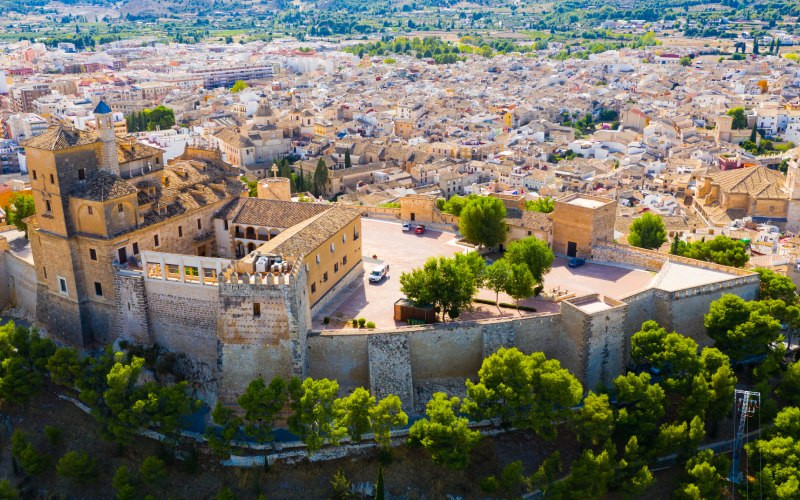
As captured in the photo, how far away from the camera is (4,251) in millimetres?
34781

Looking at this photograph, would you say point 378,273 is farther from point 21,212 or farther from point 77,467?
point 21,212

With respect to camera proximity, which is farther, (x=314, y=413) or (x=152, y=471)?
(x=152, y=471)

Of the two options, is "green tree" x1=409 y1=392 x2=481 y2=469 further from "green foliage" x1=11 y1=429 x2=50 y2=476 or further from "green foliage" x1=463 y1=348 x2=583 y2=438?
"green foliage" x1=11 y1=429 x2=50 y2=476

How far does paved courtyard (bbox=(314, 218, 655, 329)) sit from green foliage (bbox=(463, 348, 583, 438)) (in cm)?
440

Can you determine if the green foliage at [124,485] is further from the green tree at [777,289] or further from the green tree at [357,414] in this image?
the green tree at [777,289]

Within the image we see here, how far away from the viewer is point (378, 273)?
33.3m

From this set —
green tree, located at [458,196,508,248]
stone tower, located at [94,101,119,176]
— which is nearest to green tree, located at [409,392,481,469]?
green tree, located at [458,196,508,248]

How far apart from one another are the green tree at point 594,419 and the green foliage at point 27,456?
18.2 meters

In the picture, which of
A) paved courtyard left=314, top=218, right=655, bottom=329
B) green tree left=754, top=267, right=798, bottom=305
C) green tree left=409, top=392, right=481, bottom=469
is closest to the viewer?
green tree left=409, top=392, right=481, bottom=469

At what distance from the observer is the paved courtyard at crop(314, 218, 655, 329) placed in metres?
30.6

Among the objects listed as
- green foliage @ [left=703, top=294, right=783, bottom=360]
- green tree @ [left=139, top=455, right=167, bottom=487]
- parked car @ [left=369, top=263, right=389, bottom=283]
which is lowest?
green tree @ [left=139, top=455, right=167, bottom=487]

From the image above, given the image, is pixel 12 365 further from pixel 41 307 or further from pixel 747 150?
pixel 747 150

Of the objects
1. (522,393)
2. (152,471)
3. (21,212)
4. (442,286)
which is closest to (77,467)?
(152,471)

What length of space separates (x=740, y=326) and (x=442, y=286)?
1084 centimetres
